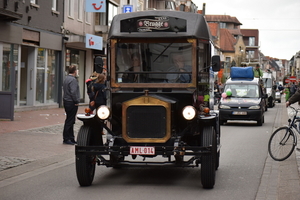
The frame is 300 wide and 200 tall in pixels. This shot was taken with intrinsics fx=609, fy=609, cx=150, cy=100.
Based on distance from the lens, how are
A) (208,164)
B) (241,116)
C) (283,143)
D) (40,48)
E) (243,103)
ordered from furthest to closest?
(40,48)
(243,103)
(241,116)
(283,143)
(208,164)

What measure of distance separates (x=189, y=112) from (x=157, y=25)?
150cm

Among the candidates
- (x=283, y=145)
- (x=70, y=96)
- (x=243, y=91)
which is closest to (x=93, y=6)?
(x=243, y=91)

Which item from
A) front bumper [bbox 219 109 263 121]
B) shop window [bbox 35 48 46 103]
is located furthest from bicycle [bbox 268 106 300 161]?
shop window [bbox 35 48 46 103]

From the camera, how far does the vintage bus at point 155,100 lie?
862cm

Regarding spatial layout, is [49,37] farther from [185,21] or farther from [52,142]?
[185,21]

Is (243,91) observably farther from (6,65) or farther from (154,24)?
(154,24)

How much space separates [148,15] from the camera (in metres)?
9.29

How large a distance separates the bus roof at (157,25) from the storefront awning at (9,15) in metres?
14.2

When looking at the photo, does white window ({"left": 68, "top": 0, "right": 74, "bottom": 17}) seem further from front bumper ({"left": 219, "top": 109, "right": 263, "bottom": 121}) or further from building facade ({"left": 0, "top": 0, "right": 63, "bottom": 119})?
front bumper ({"left": 219, "top": 109, "right": 263, "bottom": 121})

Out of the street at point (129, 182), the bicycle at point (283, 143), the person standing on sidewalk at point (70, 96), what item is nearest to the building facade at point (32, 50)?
the person standing on sidewalk at point (70, 96)

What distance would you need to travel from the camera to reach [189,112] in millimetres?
8734

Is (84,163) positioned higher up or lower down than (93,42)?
lower down

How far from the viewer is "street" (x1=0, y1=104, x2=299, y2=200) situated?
26.7 feet

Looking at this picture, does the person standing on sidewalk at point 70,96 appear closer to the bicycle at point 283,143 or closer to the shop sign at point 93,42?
the bicycle at point 283,143
